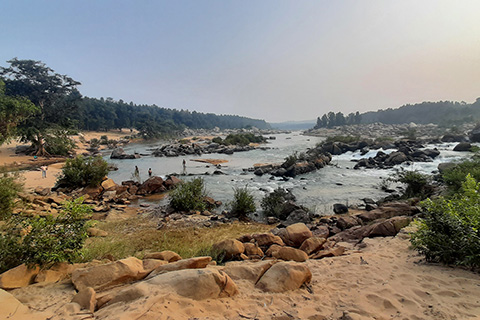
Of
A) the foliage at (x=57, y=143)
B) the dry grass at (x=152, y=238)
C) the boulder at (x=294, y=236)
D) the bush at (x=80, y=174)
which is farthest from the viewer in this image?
the foliage at (x=57, y=143)

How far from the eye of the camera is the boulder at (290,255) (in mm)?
5707

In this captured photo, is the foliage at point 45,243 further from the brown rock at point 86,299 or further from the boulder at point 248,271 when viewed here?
the boulder at point 248,271

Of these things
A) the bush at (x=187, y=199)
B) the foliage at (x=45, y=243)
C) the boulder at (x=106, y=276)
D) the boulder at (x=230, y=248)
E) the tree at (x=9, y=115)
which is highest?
the tree at (x=9, y=115)

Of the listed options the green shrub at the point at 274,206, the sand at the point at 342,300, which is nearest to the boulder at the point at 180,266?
the sand at the point at 342,300

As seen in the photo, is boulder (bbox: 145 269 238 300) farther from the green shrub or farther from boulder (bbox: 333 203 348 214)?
boulder (bbox: 333 203 348 214)

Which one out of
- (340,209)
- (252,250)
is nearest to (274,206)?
(340,209)

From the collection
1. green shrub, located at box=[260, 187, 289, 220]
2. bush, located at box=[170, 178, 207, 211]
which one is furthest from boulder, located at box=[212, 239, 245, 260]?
bush, located at box=[170, 178, 207, 211]

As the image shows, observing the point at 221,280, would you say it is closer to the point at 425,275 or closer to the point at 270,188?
the point at 425,275

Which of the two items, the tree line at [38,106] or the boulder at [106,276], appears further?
the tree line at [38,106]

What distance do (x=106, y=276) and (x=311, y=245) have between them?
16.5ft

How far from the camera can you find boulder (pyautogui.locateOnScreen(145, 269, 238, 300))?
3.41 metres

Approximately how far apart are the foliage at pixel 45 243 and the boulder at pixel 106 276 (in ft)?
2.07

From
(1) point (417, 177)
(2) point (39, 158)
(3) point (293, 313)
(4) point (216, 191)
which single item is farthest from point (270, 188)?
(2) point (39, 158)

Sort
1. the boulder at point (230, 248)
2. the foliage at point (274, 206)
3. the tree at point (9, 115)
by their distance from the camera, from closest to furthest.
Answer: the boulder at point (230, 248) → the foliage at point (274, 206) → the tree at point (9, 115)
